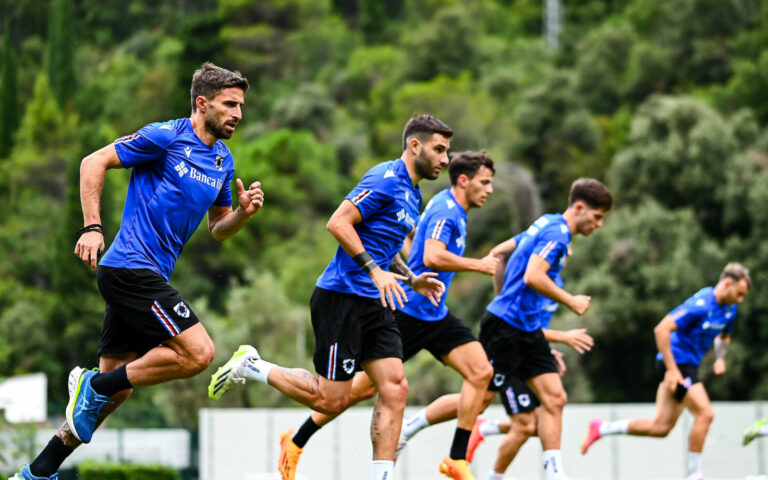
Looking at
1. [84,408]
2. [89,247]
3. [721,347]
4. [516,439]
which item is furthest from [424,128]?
[721,347]

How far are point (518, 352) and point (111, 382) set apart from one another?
4.20 metres

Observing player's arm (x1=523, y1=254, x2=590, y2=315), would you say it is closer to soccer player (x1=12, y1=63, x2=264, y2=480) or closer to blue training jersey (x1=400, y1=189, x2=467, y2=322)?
blue training jersey (x1=400, y1=189, x2=467, y2=322)

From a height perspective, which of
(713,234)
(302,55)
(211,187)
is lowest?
(211,187)

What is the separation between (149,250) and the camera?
24.7 ft

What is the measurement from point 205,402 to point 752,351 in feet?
58.8

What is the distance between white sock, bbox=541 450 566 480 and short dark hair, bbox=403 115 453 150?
10.1 ft

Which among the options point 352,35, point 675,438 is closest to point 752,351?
point 675,438

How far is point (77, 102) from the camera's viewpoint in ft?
263

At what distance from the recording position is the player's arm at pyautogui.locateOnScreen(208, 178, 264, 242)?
8.08 metres

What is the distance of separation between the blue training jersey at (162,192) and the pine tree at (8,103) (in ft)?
239

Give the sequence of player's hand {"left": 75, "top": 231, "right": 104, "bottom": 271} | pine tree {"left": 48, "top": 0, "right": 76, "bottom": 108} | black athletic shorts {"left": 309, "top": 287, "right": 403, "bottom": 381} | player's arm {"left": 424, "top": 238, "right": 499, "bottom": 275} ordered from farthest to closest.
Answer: pine tree {"left": 48, "top": 0, "right": 76, "bottom": 108}
player's arm {"left": 424, "top": 238, "right": 499, "bottom": 275}
black athletic shorts {"left": 309, "top": 287, "right": 403, "bottom": 381}
player's hand {"left": 75, "top": 231, "right": 104, "bottom": 271}

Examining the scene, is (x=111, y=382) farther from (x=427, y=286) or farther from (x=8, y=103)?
(x=8, y=103)

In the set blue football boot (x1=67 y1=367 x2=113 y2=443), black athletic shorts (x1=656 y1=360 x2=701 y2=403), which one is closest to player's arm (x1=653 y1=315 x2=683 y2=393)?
black athletic shorts (x1=656 y1=360 x2=701 y2=403)

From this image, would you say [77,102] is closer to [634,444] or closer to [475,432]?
[634,444]
